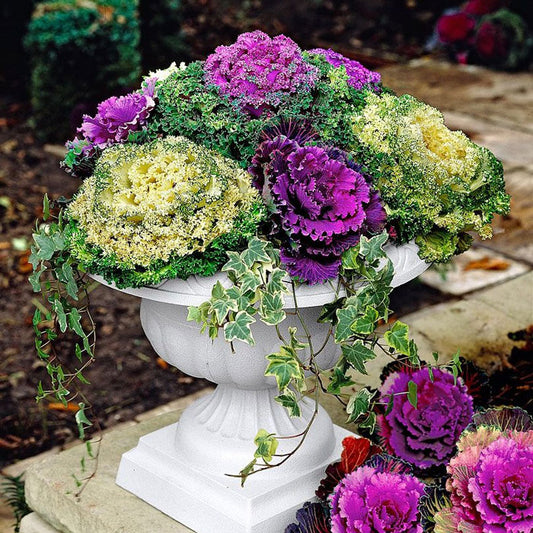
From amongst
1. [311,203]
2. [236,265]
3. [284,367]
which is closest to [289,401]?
[284,367]

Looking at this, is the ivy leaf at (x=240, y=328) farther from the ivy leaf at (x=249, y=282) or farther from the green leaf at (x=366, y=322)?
the green leaf at (x=366, y=322)

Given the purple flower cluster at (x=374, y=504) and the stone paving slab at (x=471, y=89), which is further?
the stone paving slab at (x=471, y=89)

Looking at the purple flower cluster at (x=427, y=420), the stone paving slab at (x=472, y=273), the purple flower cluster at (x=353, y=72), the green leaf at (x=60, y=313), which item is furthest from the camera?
the stone paving slab at (x=472, y=273)

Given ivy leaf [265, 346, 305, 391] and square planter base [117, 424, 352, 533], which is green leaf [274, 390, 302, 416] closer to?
ivy leaf [265, 346, 305, 391]

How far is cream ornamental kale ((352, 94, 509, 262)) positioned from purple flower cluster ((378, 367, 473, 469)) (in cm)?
43

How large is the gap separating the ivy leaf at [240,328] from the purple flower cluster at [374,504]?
1.35 feet

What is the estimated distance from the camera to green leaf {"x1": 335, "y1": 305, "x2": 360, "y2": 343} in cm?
190

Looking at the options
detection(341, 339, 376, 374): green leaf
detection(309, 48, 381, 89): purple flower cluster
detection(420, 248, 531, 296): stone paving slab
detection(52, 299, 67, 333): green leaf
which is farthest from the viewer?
detection(420, 248, 531, 296): stone paving slab

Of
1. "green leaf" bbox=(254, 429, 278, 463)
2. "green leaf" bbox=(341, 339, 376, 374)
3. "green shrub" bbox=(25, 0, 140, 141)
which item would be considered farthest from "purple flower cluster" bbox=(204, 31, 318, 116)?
"green shrub" bbox=(25, 0, 140, 141)

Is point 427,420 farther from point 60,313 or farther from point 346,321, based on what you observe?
point 60,313

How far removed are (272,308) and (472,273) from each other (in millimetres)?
2589

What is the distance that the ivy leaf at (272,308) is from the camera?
1862mm

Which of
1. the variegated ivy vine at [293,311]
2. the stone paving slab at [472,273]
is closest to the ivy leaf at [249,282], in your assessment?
the variegated ivy vine at [293,311]

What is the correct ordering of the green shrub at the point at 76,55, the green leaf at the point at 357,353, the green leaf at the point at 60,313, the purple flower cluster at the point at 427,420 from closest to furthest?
1. the green leaf at the point at 357,353
2. the green leaf at the point at 60,313
3. the purple flower cluster at the point at 427,420
4. the green shrub at the point at 76,55
